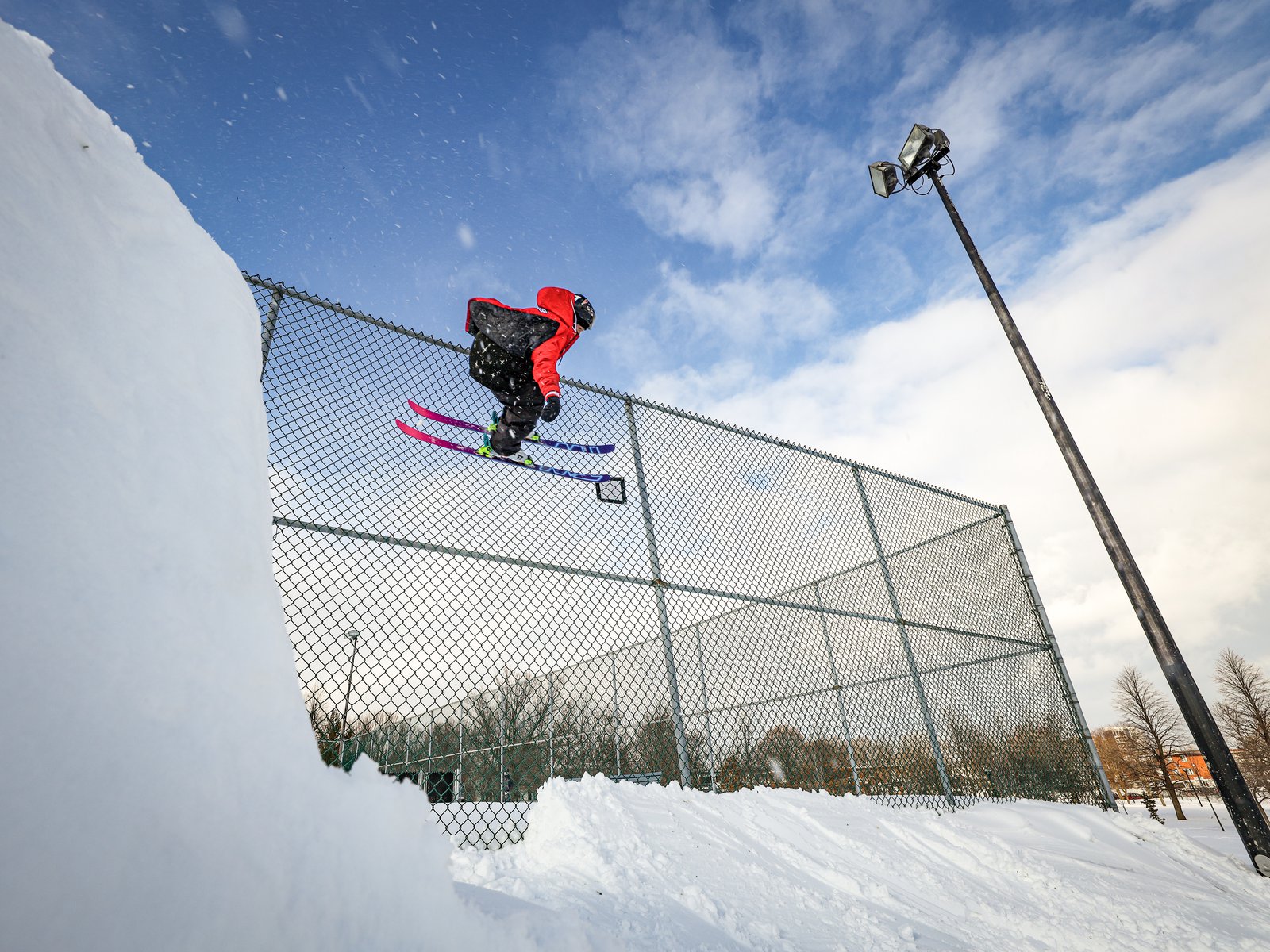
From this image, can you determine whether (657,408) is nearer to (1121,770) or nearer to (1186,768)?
(1121,770)

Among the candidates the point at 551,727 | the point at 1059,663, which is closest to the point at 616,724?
the point at 551,727

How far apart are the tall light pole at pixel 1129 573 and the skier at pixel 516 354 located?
3.92 m

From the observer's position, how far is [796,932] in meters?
2.41

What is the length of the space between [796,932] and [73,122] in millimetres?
3470

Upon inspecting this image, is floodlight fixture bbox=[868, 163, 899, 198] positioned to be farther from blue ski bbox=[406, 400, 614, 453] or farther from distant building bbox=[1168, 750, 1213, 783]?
distant building bbox=[1168, 750, 1213, 783]

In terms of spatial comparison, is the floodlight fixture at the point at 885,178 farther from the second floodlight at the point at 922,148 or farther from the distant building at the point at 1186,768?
the distant building at the point at 1186,768

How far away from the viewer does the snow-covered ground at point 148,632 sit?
30.0 inches

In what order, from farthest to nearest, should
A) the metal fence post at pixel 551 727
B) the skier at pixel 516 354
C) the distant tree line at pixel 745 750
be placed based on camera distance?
the skier at pixel 516 354 → the distant tree line at pixel 745 750 → the metal fence post at pixel 551 727

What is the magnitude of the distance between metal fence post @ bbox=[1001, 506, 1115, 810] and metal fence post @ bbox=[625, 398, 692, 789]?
5288 millimetres

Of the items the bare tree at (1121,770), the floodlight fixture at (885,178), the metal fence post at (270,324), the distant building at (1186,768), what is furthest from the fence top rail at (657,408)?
the distant building at (1186,768)

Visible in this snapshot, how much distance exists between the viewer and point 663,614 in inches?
158

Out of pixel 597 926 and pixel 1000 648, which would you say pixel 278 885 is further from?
pixel 1000 648

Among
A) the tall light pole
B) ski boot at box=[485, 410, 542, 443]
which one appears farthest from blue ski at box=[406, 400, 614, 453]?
the tall light pole

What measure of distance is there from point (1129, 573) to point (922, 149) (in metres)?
4.32
